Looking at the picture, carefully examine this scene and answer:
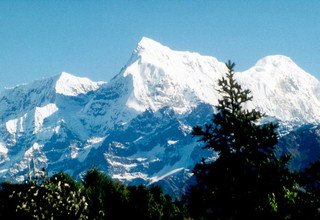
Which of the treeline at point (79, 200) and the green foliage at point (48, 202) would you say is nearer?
the green foliage at point (48, 202)

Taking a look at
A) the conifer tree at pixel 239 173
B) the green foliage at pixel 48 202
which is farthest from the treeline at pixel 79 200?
the conifer tree at pixel 239 173

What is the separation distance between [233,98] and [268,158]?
4283mm

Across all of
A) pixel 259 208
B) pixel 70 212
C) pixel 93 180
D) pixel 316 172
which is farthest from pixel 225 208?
pixel 93 180

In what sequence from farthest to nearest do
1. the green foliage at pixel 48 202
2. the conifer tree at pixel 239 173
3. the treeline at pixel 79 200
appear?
the conifer tree at pixel 239 173 < the treeline at pixel 79 200 < the green foliage at pixel 48 202

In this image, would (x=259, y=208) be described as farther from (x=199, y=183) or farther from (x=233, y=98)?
(x=233, y=98)

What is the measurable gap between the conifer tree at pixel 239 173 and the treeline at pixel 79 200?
6330 millimetres

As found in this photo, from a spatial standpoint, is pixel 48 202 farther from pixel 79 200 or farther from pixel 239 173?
pixel 239 173

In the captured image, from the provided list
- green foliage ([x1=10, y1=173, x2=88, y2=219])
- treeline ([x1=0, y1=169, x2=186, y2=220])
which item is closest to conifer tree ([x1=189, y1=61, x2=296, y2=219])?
treeline ([x1=0, y1=169, x2=186, y2=220])

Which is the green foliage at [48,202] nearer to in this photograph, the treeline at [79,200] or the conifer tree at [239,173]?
A: the treeline at [79,200]

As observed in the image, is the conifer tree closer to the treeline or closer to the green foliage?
the treeline

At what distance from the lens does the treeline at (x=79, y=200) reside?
2408 centimetres

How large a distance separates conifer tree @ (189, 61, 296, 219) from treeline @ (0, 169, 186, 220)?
633cm

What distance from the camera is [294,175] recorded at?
2894 cm

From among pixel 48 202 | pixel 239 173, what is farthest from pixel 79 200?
pixel 239 173
